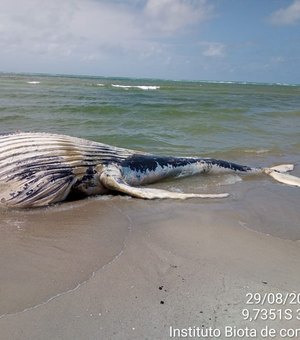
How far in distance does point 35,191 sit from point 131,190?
1.19 meters

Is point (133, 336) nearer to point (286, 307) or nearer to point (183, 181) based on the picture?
point (286, 307)

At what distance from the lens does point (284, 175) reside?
22.2 feet

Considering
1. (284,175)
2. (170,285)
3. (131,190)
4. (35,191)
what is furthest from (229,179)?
(170,285)

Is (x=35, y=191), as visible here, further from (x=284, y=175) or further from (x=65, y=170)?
(x=284, y=175)

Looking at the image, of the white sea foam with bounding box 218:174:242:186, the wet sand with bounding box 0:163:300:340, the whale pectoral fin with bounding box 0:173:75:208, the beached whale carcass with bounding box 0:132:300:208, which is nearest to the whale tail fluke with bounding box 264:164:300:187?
the beached whale carcass with bounding box 0:132:300:208

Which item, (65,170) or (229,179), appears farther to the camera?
(229,179)

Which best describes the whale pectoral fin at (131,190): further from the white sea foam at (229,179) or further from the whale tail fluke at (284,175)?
the whale tail fluke at (284,175)

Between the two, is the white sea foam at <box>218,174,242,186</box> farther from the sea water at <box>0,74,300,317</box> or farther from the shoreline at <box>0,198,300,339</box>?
the shoreline at <box>0,198,300,339</box>

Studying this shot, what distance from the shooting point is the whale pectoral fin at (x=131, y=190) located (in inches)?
204

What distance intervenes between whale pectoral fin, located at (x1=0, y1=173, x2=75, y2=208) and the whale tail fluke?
11.5 feet

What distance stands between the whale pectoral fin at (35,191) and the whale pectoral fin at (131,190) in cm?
57

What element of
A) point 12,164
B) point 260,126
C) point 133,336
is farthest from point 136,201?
point 260,126

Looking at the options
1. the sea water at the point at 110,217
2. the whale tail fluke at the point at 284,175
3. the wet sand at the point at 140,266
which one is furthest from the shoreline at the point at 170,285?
the whale tail fluke at the point at 284,175

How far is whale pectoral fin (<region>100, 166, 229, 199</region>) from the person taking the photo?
17.0 ft
